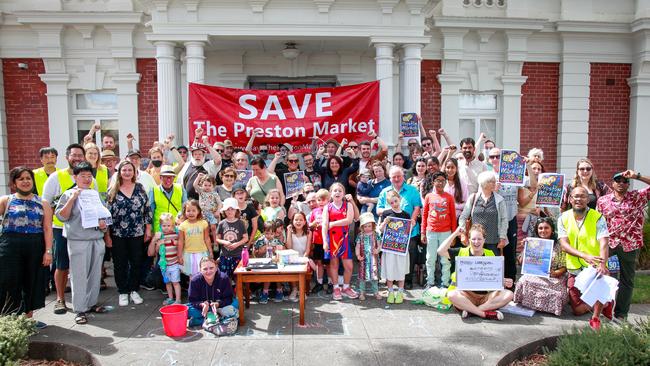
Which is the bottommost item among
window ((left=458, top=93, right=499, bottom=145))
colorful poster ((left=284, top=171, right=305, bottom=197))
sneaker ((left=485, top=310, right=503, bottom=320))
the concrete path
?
the concrete path

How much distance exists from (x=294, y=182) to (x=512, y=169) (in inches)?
124

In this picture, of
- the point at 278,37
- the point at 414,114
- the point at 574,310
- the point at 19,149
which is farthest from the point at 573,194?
the point at 19,149

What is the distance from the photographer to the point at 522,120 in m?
11.2

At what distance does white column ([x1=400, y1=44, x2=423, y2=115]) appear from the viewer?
898 cm

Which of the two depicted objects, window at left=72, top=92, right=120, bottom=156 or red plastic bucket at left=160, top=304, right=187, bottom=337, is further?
window at left=72, top=92, right=120, bottom=156

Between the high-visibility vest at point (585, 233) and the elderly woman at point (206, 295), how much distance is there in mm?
4055

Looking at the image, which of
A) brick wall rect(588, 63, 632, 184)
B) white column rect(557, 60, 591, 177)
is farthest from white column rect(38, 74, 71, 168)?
brick wall rect(588, 63, 632, 184)

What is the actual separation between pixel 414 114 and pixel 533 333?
4.63 m

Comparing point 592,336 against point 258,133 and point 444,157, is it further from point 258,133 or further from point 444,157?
point 258,133

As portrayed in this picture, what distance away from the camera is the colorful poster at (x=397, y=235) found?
20.1 feet

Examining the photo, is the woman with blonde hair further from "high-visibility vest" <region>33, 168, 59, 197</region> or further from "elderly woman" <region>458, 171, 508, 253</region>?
"elderly woman" <region>458, 171, 508, 253</region>

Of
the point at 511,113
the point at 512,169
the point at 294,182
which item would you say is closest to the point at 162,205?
the point at 294,182

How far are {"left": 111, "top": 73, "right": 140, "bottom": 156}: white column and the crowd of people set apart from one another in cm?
324

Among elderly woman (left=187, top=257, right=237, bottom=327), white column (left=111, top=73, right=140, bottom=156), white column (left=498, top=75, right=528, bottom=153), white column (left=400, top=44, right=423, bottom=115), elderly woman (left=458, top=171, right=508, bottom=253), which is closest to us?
elderly woman (left=187, top=257, right=237, bottom=327)
